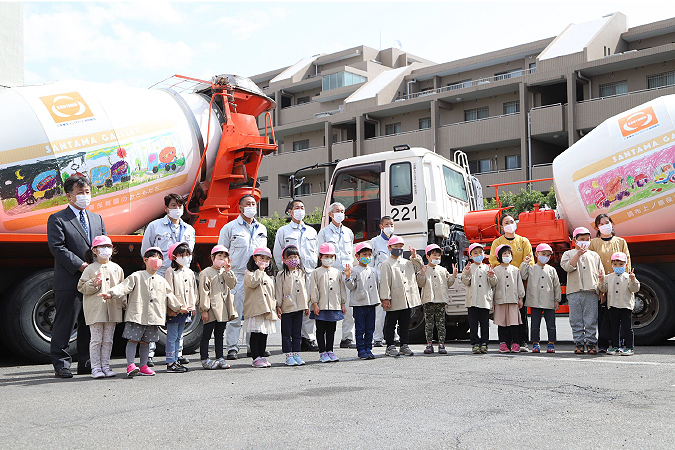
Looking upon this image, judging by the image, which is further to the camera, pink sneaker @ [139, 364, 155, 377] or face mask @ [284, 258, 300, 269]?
face mask @ [284, 258, 300, 269]

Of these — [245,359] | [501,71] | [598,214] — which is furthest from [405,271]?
[501,71]

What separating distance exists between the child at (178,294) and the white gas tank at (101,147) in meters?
1.67

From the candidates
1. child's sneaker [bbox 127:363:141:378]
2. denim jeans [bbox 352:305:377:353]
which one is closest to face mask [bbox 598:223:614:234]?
denim jeans [bbox 352:305:377:353]

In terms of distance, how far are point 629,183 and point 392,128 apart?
113ft

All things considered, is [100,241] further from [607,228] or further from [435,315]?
[607,228]

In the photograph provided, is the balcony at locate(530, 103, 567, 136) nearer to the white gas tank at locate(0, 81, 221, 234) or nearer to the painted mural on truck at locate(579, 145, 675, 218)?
the painted mural on truck at locate(579, 145, 675, 218)

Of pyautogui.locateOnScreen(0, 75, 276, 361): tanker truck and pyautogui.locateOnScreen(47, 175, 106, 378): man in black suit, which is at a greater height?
pyautogui.locateOnScreen(0, 75, 276, 361): tanker truck

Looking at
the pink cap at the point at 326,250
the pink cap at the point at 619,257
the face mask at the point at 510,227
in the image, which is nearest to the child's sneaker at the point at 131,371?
the pink cap at the point at 326,250

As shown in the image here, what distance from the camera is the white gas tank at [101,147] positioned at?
846 cm

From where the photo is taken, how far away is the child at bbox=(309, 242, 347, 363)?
8.70 meters

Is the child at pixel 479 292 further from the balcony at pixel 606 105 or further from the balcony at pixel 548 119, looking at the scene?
the balcony at pixel 548 119

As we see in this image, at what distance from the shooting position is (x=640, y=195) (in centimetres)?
976

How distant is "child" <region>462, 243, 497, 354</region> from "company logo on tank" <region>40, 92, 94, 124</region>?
17.9ft

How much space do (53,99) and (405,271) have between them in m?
5.04
